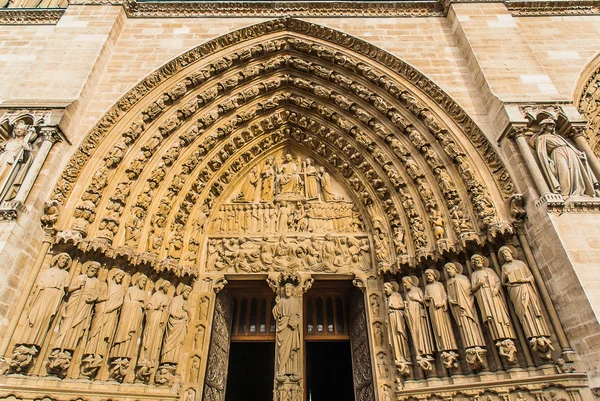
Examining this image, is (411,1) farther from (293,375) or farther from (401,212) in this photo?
(293,375)

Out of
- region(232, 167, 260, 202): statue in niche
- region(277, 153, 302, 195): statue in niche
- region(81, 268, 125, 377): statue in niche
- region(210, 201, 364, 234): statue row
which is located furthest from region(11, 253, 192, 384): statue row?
region(277, 153, 302, 195): statue in niche

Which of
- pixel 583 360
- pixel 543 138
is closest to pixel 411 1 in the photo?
pixel 543 138

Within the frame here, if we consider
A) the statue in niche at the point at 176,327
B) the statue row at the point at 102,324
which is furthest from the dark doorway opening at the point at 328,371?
the statue row at the point at 102,324

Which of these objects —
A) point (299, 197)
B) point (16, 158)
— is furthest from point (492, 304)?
point (16, 158)

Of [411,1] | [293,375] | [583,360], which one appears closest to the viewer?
[583,360]

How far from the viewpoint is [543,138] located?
5.07 m

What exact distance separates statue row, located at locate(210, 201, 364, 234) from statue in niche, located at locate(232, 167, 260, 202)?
167 millimetres

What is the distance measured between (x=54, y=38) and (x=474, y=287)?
325 inches

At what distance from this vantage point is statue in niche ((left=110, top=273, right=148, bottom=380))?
186 inches

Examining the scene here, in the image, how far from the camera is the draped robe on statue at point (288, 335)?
5309mm

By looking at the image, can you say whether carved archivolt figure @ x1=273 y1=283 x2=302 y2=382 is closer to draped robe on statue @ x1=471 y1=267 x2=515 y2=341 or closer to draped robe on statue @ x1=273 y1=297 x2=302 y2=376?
draped robe on statue @ x1=273 y1=297 x2=302 y2=376

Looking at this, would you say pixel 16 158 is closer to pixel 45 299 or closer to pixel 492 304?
pixel 45 299

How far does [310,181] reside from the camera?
23.6ft

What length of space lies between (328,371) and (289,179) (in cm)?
558
